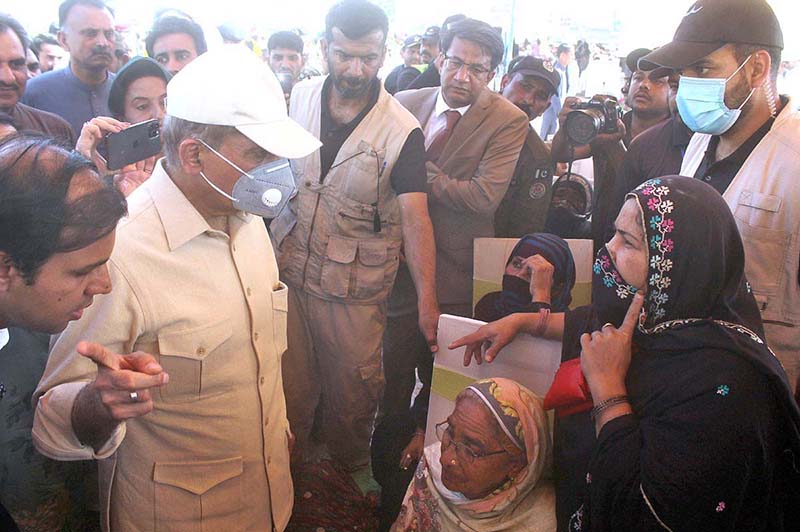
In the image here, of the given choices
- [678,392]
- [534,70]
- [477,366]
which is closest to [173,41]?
[534,70]

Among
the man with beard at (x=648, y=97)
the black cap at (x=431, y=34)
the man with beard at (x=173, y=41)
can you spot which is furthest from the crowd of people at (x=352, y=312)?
the black cap at (x=431, y=34)

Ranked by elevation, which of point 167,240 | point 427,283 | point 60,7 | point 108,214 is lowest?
point 427,283

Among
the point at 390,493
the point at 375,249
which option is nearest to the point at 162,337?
the point at 390,493

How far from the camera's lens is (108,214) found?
3.77 ft

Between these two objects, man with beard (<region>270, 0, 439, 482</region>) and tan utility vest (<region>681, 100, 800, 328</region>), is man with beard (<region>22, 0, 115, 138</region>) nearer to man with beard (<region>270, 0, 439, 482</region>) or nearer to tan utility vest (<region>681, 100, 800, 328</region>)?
man with beard (<region>270, 0, 439, 482</region>)

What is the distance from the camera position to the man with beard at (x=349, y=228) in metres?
2.48

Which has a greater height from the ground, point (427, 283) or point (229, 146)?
point (229, 146)

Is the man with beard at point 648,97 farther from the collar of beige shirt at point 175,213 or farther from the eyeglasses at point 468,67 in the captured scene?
the collar of beige shirt at point 175,213

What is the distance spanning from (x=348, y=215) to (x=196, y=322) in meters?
1.14

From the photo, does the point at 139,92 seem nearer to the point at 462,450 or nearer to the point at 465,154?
the point at 465,154

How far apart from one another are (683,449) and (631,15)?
6.03 meters

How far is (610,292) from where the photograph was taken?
153 cm

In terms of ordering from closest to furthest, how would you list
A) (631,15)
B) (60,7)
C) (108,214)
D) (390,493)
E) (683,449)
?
(108,214)
(683,449)
(390,493)
(60,7)
(631,15)

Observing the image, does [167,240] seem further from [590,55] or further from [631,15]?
[590,55]
